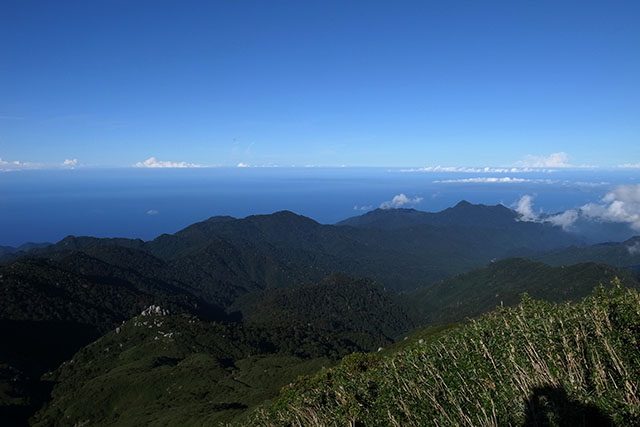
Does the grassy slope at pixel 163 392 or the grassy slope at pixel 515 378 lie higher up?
the grassy slope at pixel 515 378

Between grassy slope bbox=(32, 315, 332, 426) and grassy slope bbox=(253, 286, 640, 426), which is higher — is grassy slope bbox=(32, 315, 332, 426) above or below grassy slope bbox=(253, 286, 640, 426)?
below

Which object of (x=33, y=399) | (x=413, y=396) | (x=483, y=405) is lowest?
(x=33, y=399)

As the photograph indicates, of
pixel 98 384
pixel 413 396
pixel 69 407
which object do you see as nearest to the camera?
pixel 413 396

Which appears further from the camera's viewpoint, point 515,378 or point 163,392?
point 163,392

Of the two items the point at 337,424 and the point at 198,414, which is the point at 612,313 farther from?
the point at 198,414

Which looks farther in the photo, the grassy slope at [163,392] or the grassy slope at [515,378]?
the grassy slope at [163,392]

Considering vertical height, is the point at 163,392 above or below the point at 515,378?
below

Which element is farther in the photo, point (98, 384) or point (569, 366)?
point (98, 384)

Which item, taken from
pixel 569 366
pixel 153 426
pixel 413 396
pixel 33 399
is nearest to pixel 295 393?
pixel 413 396
